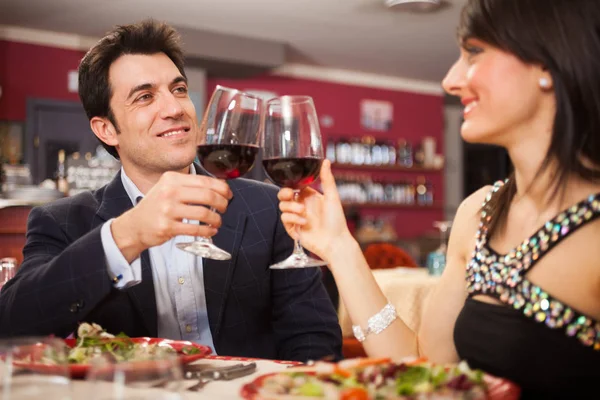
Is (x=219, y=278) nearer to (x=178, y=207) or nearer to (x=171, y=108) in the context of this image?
(x=171, y=108)

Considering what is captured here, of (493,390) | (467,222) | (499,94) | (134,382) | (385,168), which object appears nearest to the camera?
(134,382)

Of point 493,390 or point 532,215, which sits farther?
point 532,215

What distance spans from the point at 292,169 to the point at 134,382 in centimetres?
72

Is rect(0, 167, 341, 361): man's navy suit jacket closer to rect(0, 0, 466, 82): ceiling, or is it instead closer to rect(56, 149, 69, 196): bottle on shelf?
rect(56, 149, 69, 196): bottle on shelf

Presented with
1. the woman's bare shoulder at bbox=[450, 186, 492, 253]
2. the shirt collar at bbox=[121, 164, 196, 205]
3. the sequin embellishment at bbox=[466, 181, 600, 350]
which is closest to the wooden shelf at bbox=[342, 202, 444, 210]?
the shirt collar at bbox=[121, 164, 196, 205]

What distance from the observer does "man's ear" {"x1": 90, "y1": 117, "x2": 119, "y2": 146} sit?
83.7 inches

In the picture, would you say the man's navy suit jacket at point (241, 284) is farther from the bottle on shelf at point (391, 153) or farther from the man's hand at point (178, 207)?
the bottle on shelf at point (391, 153)

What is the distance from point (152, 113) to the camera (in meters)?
1.97

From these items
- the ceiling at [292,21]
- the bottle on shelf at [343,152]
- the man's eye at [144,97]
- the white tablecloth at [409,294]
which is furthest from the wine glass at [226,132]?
the bottle on shelf at [343,152]

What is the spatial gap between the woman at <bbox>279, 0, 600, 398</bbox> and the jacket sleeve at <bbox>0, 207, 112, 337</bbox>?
398 mm

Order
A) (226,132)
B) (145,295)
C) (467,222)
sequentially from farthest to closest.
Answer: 1. (145,295)
2. (467,222)
3. (226,132)

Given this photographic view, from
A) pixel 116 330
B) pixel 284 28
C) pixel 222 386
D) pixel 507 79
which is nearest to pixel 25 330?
pixel 116 330

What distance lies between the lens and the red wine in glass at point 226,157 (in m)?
1.30

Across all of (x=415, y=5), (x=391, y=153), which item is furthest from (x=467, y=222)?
(x=391, y=153)
